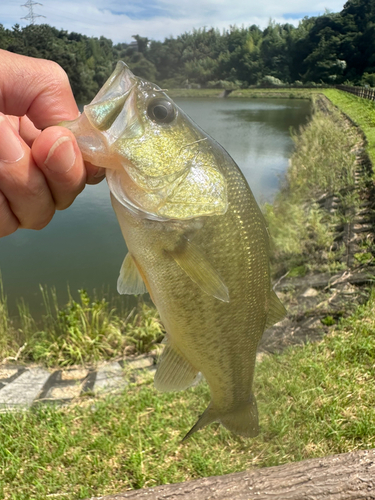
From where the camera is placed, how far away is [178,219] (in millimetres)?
1137

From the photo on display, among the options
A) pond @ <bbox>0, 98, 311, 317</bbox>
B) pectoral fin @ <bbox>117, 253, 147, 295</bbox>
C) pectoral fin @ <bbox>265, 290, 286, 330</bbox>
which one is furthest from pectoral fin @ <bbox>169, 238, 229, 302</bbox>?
pond @ <bbox>0, 98, 311, 317</bbox>

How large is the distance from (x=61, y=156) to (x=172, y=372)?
0.80m

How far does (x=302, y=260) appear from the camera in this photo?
20.6ft

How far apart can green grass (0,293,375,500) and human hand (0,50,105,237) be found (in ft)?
7.07

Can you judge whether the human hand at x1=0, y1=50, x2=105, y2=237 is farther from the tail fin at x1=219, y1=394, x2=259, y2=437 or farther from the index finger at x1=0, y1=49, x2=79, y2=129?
the tail fin at x1=219, y1=394, x2=259, y2=437

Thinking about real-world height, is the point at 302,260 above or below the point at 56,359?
above

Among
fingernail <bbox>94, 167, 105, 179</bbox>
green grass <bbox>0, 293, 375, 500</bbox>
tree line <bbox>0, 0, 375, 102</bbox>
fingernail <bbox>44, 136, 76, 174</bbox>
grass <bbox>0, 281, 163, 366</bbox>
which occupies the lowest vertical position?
grass <bbox>0, 281, 163, 366</bbox>

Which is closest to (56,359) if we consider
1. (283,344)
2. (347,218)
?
(283,344)

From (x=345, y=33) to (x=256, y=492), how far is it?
57.9 meters

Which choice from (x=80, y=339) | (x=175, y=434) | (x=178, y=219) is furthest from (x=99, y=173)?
(x=80, y=339)

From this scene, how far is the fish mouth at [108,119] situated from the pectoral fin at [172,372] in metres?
0.68

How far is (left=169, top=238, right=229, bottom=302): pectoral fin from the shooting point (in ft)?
3.59

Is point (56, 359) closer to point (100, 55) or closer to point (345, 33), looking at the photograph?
point (100, 55)

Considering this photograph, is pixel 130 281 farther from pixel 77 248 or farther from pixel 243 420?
pixel 77 248
